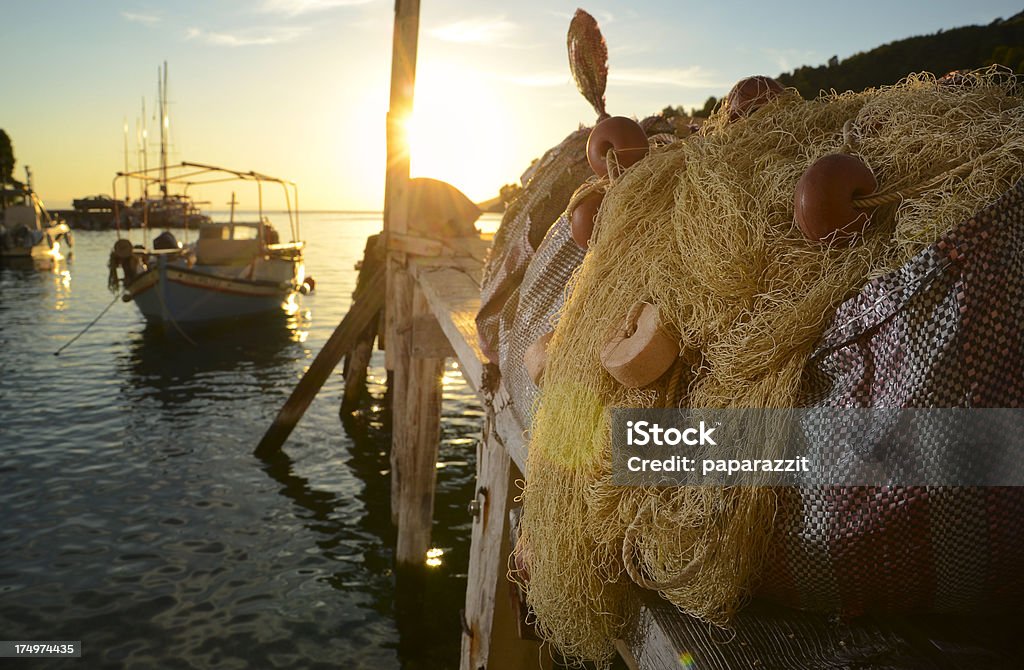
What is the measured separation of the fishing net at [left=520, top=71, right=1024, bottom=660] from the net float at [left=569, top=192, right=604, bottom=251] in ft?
0.40

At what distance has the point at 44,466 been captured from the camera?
388 inches

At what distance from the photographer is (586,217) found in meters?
1.67

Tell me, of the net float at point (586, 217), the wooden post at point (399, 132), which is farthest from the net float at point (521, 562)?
the wooden post at point (399, 132)

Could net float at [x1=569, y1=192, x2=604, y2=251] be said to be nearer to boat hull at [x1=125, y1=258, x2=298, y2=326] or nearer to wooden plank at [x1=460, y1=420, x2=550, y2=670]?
wooden plank at [x1=460, y1=420, x2=550, y2=670]

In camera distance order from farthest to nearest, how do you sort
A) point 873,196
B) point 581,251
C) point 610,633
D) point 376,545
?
point 376,545
point 581,251
point 610,633
point 873,196

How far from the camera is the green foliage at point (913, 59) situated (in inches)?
85.8

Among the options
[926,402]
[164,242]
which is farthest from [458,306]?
[164,242]

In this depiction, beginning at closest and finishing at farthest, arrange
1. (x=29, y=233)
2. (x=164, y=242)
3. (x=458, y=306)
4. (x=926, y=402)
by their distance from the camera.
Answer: (x=926, y=402)
(x=458, y=306)
(x=164, y=242)
(x=29, y=233)

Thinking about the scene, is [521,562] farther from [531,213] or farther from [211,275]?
[211,275]

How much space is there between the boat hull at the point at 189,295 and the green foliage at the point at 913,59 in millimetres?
19893

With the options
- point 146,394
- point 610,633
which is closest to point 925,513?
point 610,633

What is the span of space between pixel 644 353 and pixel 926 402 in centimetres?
42

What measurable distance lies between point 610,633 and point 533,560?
212mm

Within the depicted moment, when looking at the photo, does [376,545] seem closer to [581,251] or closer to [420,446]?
[420,446]
